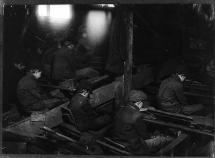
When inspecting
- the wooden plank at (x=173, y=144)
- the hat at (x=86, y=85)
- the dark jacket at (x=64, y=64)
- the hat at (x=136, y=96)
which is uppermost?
the dark jacket at (x=64, y=64)

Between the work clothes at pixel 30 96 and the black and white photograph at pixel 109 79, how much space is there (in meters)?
0.01

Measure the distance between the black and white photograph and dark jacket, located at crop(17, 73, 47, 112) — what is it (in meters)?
0.01

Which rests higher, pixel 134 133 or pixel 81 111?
pixel 81 111

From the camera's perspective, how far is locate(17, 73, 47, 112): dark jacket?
630 cm

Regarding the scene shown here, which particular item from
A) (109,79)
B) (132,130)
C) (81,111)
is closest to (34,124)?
(81,111)

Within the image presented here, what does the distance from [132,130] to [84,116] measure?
695 millimetres

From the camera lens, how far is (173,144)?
616 cm

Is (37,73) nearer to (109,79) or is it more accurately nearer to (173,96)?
(109,79)

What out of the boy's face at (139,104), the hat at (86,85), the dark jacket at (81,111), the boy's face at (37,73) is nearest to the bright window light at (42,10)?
the boy's face at (37,73)

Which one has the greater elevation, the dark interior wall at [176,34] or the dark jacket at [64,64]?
the dark interior wall at [176,34]

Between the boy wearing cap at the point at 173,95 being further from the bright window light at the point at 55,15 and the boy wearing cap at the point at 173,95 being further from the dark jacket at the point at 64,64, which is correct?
the bright window light at the point at 55,15

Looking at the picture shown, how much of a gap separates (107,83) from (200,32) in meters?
1.46

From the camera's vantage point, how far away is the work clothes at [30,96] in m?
6.29

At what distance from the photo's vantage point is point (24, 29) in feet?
20.7
